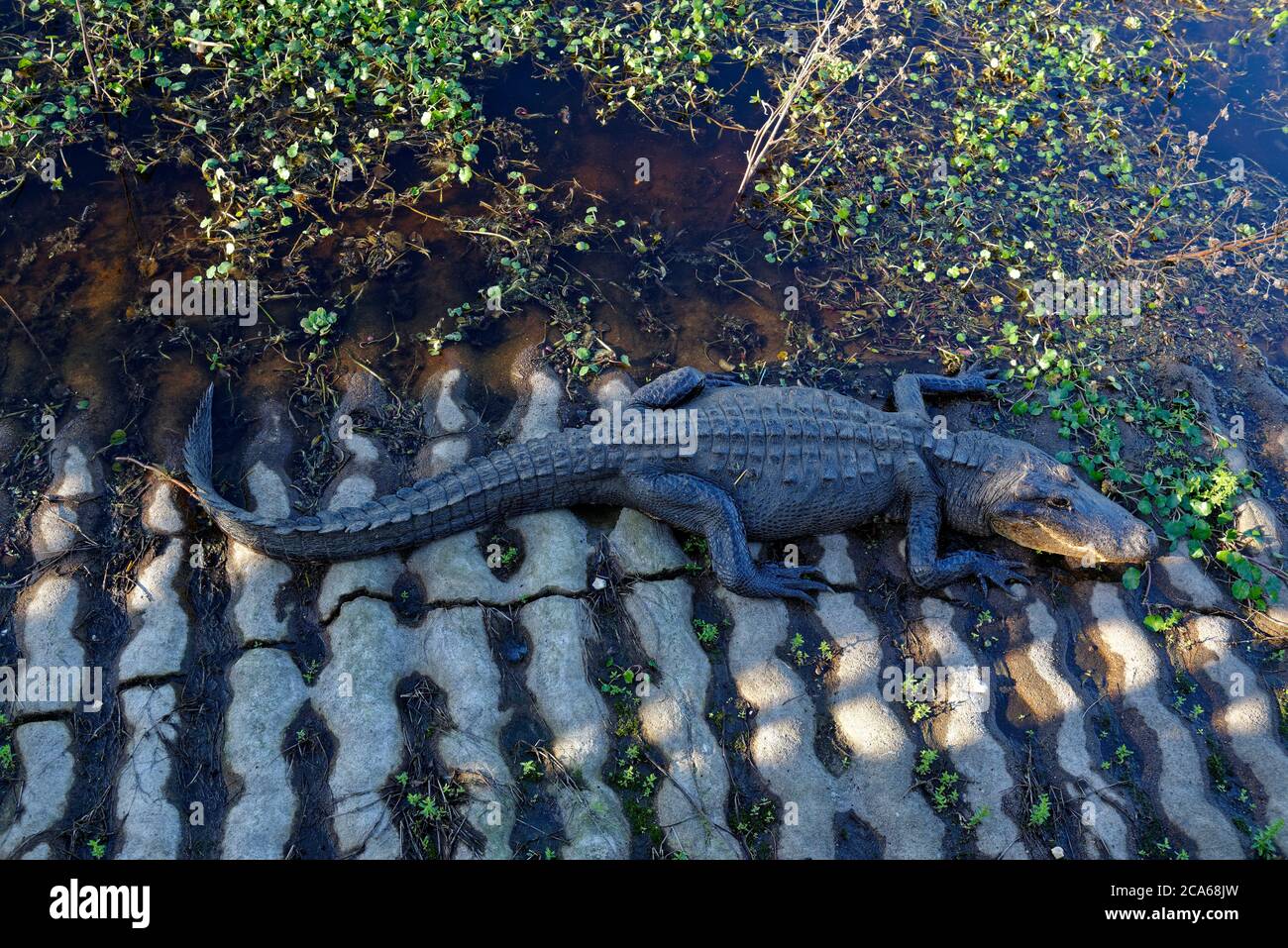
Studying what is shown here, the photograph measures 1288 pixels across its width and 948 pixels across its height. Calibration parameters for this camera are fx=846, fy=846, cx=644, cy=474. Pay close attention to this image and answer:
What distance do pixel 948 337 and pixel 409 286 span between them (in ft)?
16.0

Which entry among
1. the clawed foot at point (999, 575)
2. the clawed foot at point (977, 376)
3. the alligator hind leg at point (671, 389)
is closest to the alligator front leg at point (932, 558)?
the clawed foot at point (999, 575)

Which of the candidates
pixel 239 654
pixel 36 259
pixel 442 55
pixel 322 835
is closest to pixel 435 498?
pixel 239 654

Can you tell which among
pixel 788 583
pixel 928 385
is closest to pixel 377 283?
pixel 788 583

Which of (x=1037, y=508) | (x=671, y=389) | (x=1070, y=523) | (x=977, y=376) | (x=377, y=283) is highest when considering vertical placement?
(x=377, y=283)

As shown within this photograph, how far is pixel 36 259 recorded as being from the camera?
6.96 m

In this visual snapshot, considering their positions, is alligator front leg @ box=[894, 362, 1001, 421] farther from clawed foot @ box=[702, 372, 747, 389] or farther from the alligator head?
clawed foot @ box=[702, 372, 747, 389]

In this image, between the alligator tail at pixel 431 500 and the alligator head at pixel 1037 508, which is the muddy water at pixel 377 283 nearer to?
the alligator tail at pixel 431 500

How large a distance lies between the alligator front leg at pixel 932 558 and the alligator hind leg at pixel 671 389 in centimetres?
178

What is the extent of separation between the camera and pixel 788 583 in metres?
5.92

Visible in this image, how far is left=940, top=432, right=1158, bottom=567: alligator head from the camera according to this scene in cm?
610

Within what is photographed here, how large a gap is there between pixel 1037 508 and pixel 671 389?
→ 285 centimetres

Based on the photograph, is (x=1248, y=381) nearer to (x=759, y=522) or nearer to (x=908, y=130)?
(x=908, y=130)

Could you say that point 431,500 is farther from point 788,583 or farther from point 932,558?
point 932,558

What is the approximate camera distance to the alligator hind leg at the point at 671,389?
6.62m
